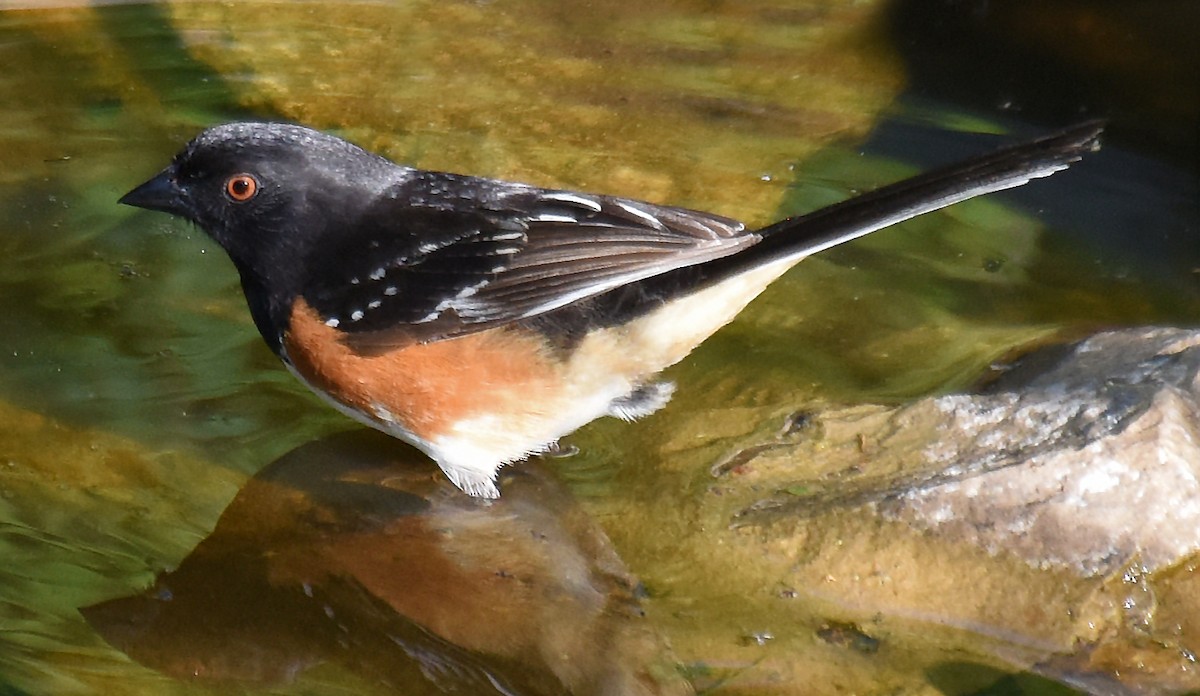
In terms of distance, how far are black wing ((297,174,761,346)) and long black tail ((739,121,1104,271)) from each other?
228 mm

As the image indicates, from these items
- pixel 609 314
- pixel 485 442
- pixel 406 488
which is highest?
pixel 609 314

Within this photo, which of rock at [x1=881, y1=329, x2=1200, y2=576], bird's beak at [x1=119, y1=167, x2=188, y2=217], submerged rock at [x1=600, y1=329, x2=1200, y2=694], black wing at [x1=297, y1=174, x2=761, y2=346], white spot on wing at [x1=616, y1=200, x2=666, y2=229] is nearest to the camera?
submerged rock at [x1=600, y1=329, x2=1200, y2=694]

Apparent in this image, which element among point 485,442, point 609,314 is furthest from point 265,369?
A: point 609,314

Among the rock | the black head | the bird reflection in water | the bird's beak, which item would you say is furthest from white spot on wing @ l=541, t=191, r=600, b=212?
the rock

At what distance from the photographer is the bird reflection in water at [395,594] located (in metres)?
3.27

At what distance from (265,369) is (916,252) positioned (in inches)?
95.1

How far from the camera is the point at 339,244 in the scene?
3957 millimetres

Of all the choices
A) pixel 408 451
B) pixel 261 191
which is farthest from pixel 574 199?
pixel 408 451

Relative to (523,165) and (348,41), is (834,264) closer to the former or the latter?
(523,165)

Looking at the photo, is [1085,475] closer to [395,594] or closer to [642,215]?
[642,215]

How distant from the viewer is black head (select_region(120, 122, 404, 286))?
3924mm

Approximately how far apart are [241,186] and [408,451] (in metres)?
1.03

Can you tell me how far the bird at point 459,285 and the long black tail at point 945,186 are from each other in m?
0.15

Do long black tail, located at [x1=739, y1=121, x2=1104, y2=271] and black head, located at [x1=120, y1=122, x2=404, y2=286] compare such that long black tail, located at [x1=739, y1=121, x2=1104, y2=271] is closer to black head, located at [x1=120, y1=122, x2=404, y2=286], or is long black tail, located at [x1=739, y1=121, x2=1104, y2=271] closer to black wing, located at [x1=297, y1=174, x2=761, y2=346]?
black wing, located at [x1=297, y1=174, x2=761, y2=346]
